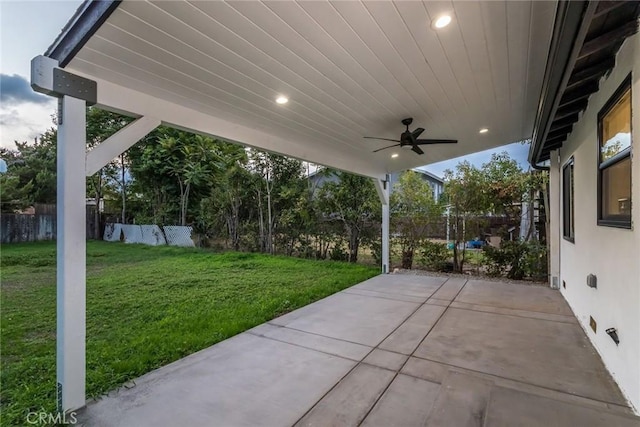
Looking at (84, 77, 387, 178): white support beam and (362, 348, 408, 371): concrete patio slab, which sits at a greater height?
(84, 77, 387, 178): white support beam

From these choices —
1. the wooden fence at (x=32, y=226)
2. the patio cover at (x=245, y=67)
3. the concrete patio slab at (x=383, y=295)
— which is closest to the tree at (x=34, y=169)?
the wooden fence at (x=32, y=226)

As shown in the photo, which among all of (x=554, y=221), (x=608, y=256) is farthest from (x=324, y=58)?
(x=554, y=221)

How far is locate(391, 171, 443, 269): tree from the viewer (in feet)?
25.8

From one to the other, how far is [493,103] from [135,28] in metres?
3.77

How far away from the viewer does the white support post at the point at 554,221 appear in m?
5.64

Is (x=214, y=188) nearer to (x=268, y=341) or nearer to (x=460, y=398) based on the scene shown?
(x=268, y=341)

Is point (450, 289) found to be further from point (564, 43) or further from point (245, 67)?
point (245, 67)

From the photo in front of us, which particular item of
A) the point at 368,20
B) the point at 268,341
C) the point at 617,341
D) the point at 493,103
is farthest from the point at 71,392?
the point at 493,103

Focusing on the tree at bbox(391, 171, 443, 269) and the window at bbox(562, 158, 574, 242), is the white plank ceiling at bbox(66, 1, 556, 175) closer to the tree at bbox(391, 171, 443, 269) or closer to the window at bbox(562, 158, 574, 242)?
the window at bbox(562, 158, 574, 242)

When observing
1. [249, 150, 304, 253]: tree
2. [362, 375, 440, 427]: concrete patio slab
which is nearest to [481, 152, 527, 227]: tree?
[249, 150, 304, 253]: tree

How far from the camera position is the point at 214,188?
11.0 m

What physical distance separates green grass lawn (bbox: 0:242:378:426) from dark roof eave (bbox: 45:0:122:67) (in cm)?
235

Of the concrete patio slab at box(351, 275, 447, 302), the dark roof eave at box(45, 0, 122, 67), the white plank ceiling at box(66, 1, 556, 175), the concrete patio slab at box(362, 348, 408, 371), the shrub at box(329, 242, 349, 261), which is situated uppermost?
the white plank ceiling at box(66, 1, 556, 175)

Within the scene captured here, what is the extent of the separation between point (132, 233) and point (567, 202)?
13.2 meters
